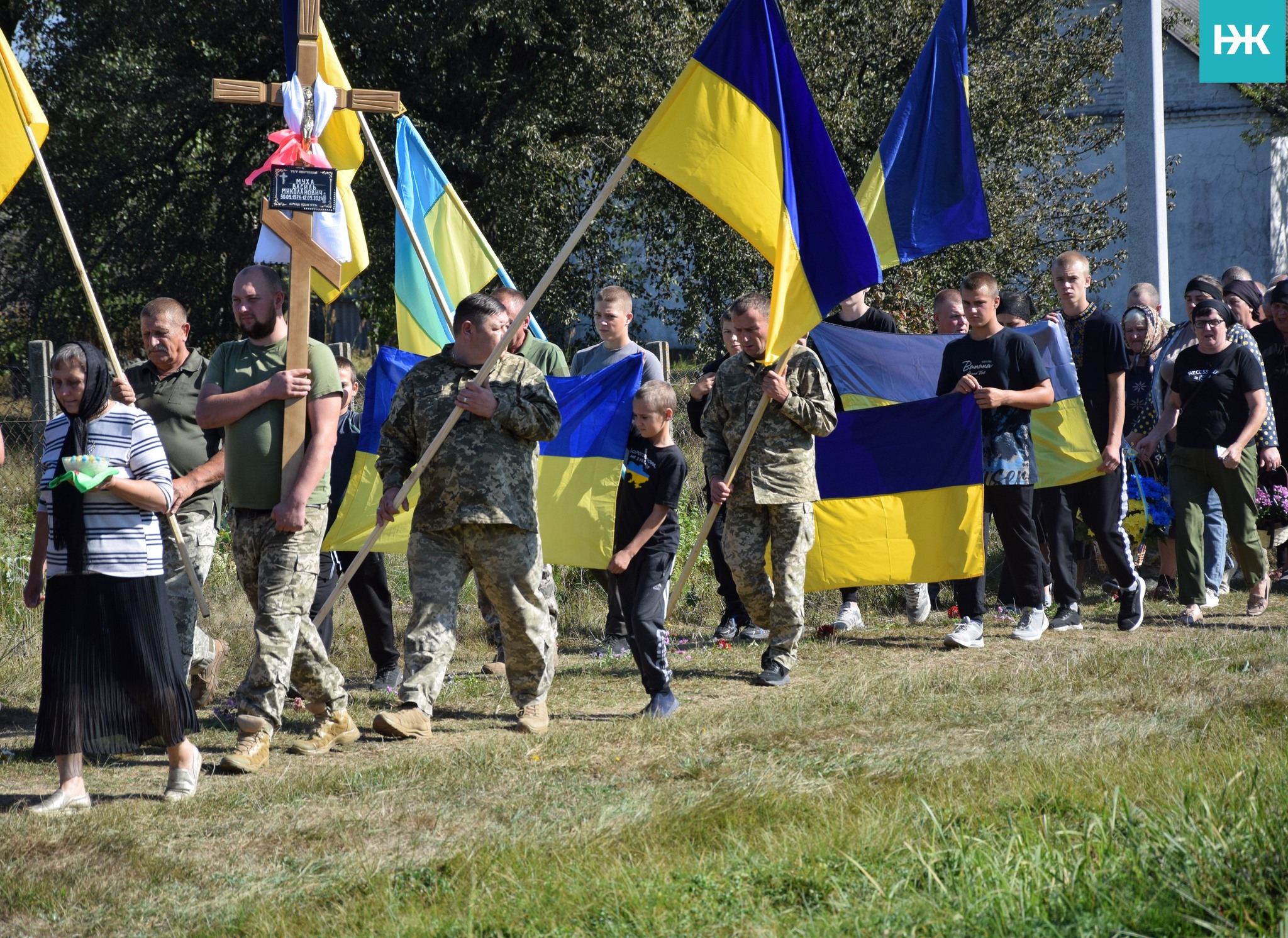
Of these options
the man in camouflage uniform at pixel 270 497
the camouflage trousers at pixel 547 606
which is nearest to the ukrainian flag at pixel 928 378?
the camouflage trousers at pixel 547 606

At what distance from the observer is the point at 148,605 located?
4.98 m

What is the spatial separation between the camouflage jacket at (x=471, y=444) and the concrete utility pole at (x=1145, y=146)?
7.67m

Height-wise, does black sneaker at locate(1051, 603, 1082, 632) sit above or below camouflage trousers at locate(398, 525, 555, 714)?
below

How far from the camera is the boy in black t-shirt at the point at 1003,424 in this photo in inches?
302

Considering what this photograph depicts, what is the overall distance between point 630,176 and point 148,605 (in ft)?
39.9

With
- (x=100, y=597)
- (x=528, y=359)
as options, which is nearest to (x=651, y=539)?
(x=528, y=359)

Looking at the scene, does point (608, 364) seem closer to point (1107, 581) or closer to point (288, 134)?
point (288, 134)

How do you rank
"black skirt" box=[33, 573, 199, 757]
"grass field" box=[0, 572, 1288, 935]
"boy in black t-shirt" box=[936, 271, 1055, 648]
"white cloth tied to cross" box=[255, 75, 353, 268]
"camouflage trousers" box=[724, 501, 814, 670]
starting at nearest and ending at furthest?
"grass field" box=[0, 572, 1288, 935], "black skirt" box=[33, 573, 199, 757], "white cloth tied to cross" box=[255, 75, 353, 268], "camouflage trousers" box=[724, 501, 814, 670], "boy in black t-shirt" box=[936, 271, 1055, 648]

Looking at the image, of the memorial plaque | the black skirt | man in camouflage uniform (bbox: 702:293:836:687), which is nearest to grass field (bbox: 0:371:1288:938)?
the black skirt

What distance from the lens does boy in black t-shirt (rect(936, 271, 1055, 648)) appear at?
302 inches

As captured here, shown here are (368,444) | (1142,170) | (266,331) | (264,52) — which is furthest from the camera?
(264,52)

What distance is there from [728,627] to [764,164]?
3320mm

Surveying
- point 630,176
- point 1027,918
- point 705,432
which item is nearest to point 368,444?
point 705,432

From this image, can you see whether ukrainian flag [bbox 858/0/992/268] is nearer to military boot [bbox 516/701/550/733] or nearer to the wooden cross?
the wooden cross
